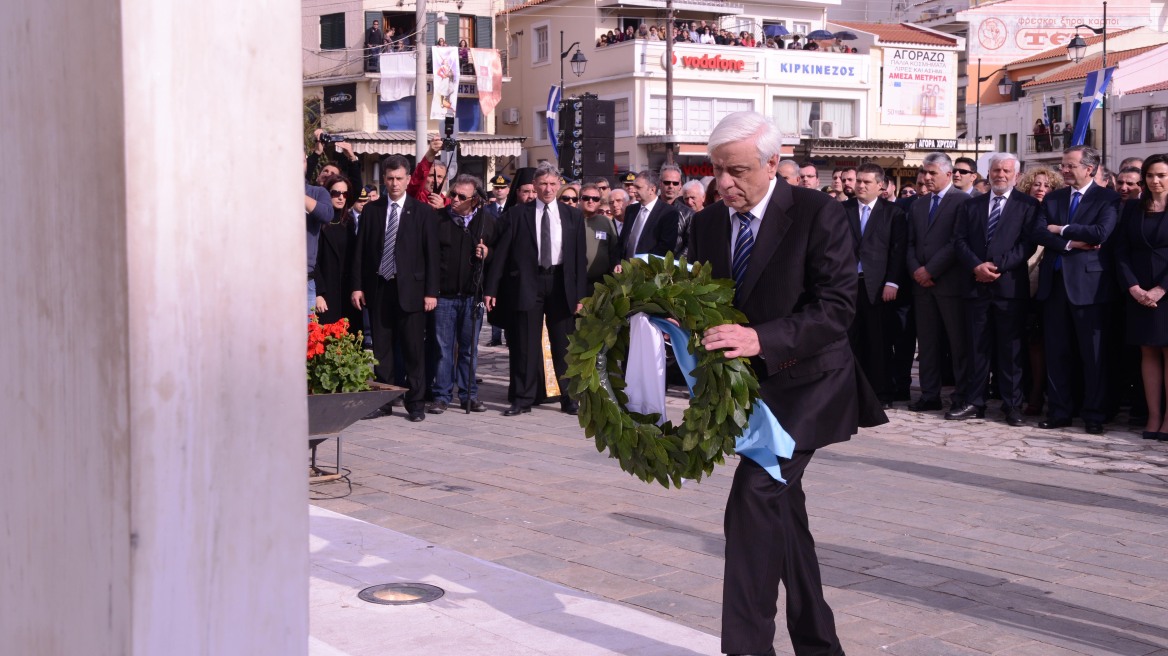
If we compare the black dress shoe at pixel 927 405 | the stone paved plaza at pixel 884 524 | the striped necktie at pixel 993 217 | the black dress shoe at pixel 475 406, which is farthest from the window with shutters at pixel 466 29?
the stone paved plaza at pixel 884 524

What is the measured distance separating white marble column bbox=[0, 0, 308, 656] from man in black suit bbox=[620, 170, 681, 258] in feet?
29.9

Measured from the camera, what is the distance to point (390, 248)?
38.6ft

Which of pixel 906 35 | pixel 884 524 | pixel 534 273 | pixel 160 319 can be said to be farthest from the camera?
pixel 906 35

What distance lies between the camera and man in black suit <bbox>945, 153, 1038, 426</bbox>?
11.5 m

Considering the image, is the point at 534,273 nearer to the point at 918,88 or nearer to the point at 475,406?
the point at 475,406

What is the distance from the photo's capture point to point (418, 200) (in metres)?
12.1

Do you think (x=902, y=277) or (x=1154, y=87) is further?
(x=1154, y=87)

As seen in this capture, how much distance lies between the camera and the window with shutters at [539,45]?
183 feet

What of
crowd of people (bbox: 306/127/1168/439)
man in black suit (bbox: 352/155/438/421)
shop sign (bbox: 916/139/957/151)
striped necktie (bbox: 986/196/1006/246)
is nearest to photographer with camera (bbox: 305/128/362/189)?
crowd of people (bbox: 306/127/1168/439)

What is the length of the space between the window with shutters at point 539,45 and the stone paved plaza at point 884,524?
46.0 metres

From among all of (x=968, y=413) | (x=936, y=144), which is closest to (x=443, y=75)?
(x=936, y=144)

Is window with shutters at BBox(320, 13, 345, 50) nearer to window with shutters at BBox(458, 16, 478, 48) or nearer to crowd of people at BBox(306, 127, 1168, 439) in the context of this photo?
window with shutters at BBox(458, 16, 478, 48)

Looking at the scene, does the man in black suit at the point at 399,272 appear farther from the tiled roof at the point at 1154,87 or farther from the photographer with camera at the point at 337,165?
the tiled roof at the point at 1154,87

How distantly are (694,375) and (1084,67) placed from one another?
6098cm
